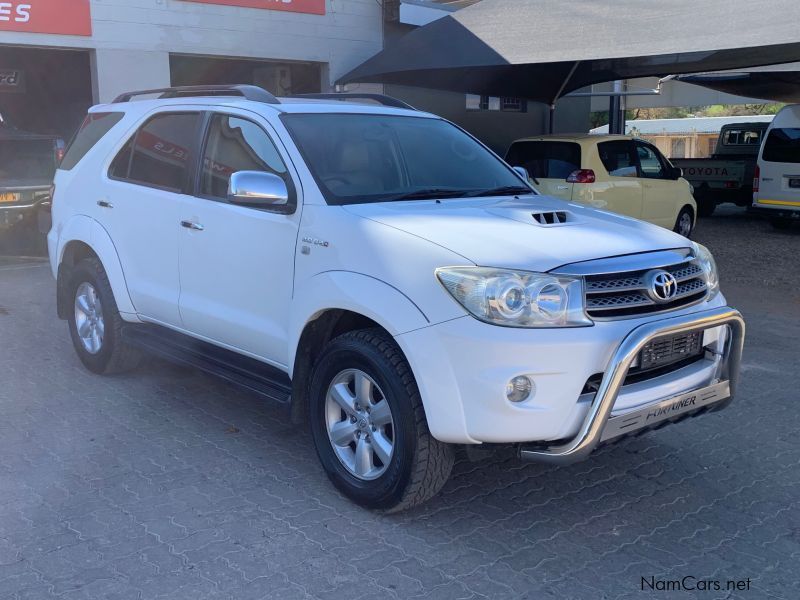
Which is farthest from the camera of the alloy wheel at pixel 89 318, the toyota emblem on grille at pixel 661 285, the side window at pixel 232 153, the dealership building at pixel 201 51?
the dealership building at pixel 201 51

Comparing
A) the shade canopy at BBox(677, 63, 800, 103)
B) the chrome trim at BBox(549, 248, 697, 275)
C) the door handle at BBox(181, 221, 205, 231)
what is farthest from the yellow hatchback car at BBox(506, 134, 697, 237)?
the chrome trim at BBox(549, 248, 697, 275)

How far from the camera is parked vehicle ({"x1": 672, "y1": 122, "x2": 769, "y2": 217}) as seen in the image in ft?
57.7

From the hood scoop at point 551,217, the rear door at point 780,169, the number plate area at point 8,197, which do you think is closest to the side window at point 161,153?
the hood scoop at point 551,217

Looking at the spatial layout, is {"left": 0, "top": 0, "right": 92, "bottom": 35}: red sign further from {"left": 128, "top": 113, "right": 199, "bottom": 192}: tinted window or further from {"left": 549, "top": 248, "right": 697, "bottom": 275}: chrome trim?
{"left": 549, "top": 248, "right": 697, "bottom": 275}: chrome trim

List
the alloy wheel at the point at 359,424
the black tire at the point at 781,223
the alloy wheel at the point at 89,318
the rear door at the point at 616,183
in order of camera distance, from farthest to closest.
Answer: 1. the black tire at the point at 781,223
2. the rear door at the point at 616,183
3. the alloy wheel at the point at 89,318
4. the alloy wheel at the point at 359,424

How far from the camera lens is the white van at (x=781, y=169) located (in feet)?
48.1

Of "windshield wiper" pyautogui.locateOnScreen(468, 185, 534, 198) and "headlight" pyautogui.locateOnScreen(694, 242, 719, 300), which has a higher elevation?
"windshield wiper" pyautogui.locateOnScreen(468, 185, 534, 198)

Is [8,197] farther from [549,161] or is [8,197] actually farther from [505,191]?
[505,191]

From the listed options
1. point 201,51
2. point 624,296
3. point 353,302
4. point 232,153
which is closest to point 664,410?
point 624,296

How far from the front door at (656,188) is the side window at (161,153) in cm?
846

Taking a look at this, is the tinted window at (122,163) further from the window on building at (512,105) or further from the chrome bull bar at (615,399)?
the window on building at (512,105)

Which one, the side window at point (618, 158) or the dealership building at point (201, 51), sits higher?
the dealership building at point (201, 51)

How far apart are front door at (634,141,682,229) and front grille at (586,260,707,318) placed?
28.9 feet

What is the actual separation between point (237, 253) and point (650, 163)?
31.1ft
